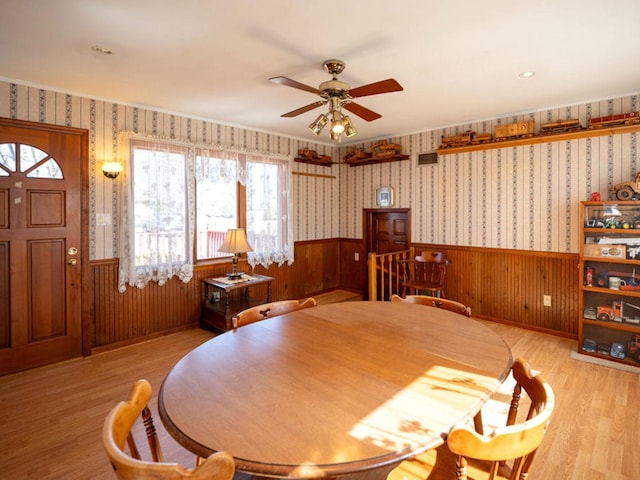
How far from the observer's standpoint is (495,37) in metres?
2.42

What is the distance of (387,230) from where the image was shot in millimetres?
5789

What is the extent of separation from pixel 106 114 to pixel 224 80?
1.49 meters

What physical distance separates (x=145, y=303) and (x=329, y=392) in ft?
11.4

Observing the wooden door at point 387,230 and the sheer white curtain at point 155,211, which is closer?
the sheer white curtain at point 155,211

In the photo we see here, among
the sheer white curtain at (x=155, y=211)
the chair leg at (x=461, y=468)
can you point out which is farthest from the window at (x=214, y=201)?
the chair leg at (x=461, y=468)

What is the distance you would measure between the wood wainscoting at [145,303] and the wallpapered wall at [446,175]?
36 centimetres

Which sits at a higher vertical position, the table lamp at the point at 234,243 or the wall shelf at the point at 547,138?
the wall shelf at the point at 547,138

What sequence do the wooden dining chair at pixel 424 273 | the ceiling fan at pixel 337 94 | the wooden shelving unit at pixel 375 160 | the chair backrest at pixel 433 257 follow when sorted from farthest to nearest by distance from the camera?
the wooden shelving unit at pixel 375 160 < the chair backrest at pixel 433 257 < the wooden dining chair at pixel 424 273 < the ceiling fan at pixel 337 94

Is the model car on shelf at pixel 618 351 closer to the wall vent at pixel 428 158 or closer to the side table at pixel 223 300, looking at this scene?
the wall vent at pixel 428 158

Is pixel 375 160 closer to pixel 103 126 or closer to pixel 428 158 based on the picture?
pixel 428 158

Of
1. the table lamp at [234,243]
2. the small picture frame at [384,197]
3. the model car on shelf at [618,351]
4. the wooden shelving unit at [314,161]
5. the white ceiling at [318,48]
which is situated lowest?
the model car on shelf at [618,351]

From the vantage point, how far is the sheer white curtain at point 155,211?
150 inches

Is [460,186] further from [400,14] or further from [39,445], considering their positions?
[39,445]

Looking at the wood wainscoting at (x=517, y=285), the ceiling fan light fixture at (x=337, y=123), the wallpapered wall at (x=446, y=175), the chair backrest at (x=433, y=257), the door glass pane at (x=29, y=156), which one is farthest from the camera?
the chair backrest at (x=433, y=257)
